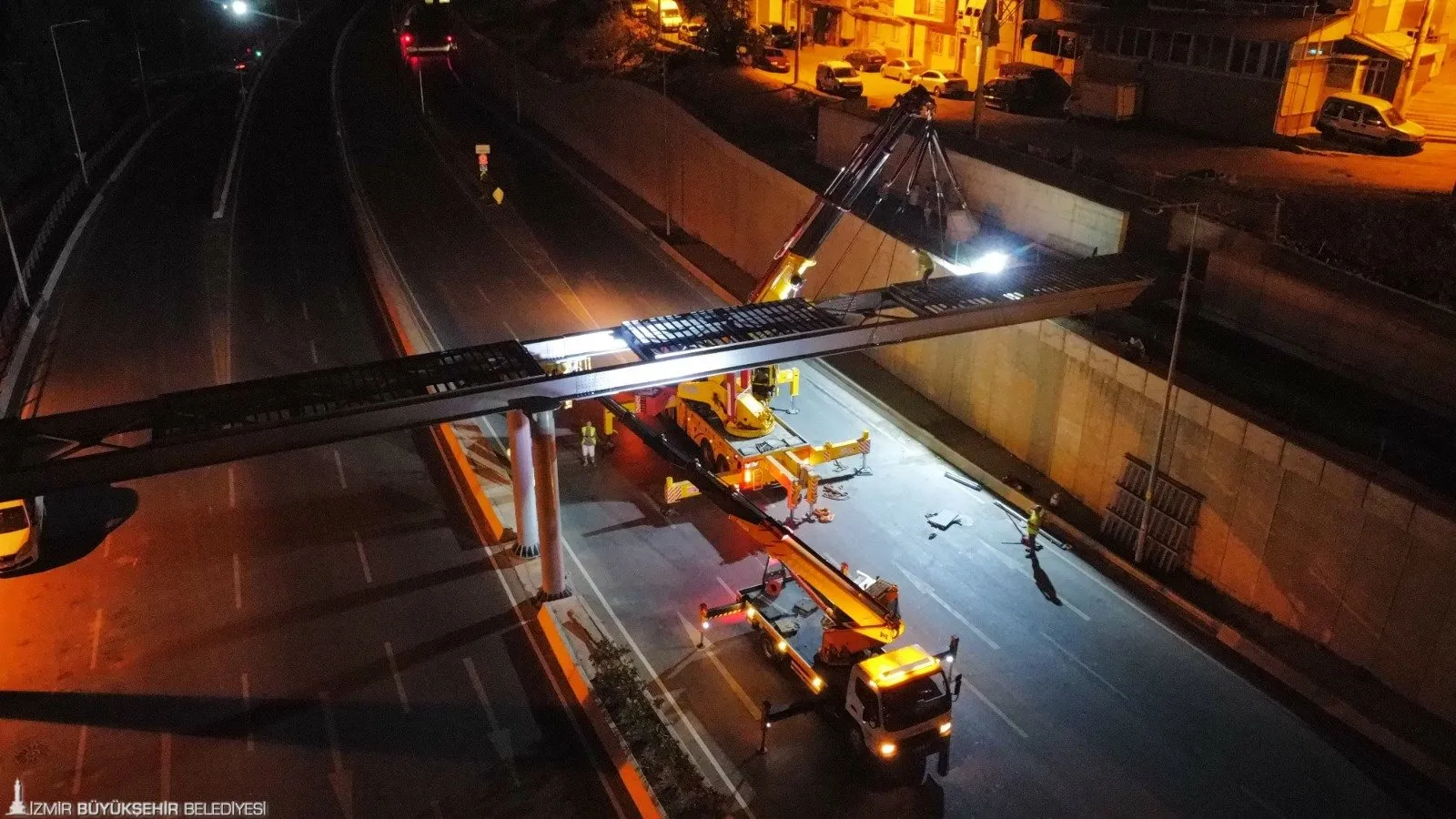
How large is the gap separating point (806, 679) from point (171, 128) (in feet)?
237

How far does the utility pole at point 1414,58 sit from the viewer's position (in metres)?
42.3

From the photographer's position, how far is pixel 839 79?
2195 inches

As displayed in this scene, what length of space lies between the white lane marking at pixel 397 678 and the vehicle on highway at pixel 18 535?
32.1ft

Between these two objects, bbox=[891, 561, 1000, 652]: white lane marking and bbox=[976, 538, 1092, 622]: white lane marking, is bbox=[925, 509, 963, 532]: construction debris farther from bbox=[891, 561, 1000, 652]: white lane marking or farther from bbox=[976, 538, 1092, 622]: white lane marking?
bbox=[891, 561, 1000, 652]: white lane marking

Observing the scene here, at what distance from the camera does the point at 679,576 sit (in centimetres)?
2438

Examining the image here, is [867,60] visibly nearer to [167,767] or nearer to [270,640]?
[270,640]

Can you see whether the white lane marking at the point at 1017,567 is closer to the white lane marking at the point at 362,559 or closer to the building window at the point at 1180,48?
the white lane marking at the point at 362,559

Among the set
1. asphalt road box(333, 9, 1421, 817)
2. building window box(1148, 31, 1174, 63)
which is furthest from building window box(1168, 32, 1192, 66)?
asphalt road box(333, 9, 1421, 817)

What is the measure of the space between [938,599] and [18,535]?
22142 millimetres

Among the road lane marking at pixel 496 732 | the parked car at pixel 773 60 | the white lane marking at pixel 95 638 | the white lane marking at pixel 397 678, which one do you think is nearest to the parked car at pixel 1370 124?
the parked car at pixel 773 60

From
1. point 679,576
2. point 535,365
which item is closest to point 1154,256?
point 679,576

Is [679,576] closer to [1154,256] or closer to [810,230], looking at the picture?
[810,230]

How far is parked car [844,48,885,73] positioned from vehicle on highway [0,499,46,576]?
50.7 m

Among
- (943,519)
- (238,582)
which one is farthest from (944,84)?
(238,582)
